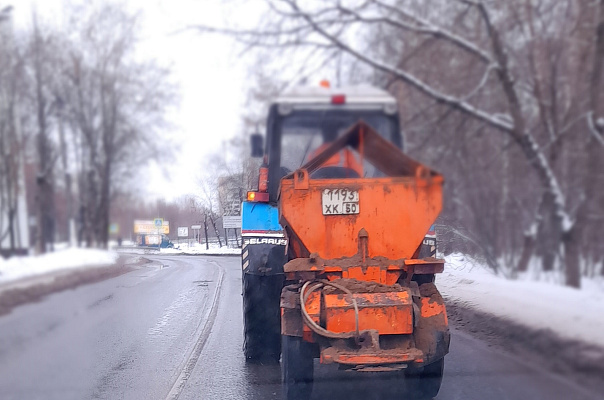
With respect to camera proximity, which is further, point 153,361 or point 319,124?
point 153,361

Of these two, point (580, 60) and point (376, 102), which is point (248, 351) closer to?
point (376, 102)

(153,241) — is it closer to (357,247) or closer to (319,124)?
(319,124)

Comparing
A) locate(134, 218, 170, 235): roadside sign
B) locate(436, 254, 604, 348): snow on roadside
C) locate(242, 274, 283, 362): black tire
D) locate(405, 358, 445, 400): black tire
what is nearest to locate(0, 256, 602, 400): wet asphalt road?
locate(405, 358, 445, 400): black tire

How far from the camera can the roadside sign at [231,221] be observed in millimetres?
7406

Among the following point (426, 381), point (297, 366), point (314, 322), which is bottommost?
point (426, 381)

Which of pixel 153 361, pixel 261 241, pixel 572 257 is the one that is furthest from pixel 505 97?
pixel 153 361

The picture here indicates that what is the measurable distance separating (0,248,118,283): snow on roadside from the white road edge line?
5.13 feet

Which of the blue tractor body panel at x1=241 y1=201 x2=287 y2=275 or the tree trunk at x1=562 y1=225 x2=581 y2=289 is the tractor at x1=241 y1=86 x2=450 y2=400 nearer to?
the blue tractor body panel at x1=241 y1=201 x2=287 y2=275

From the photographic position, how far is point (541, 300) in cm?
729

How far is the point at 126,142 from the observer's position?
687cm

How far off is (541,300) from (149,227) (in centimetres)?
492

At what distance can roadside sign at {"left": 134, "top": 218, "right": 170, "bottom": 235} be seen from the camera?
7122 mm

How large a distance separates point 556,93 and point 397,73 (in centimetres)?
240

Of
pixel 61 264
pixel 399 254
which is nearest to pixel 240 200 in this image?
pixel 61 264
